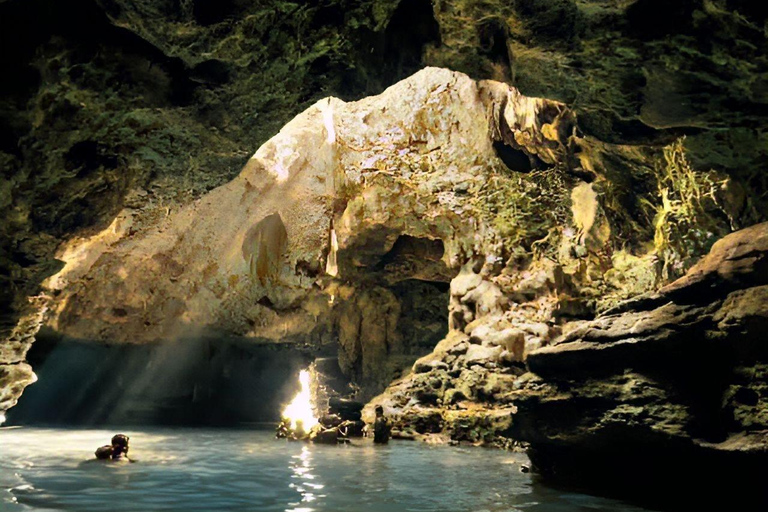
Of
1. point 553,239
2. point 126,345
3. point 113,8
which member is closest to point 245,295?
point 126,345

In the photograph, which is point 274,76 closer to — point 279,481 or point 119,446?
point 279,481

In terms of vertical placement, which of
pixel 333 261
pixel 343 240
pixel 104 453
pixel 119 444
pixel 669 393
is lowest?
pixel 104 453

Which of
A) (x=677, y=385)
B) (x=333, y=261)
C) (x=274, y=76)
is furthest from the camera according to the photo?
(x=333, y=261)

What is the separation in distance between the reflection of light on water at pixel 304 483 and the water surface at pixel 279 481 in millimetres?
11

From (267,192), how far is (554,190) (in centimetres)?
840

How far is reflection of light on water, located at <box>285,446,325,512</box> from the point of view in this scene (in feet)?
17.9

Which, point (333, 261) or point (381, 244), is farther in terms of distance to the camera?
point (333, 261)

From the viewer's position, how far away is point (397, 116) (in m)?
17.7

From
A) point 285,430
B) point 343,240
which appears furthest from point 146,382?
point 285,430

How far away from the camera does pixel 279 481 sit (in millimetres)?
6965

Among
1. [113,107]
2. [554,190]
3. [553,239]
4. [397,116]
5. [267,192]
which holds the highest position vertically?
[397,116]

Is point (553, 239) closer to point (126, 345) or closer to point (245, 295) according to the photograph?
point (245, 295)

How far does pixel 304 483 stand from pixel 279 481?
33 cm

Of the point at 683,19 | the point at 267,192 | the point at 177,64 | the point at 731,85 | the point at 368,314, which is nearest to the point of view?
the point at 683,19
